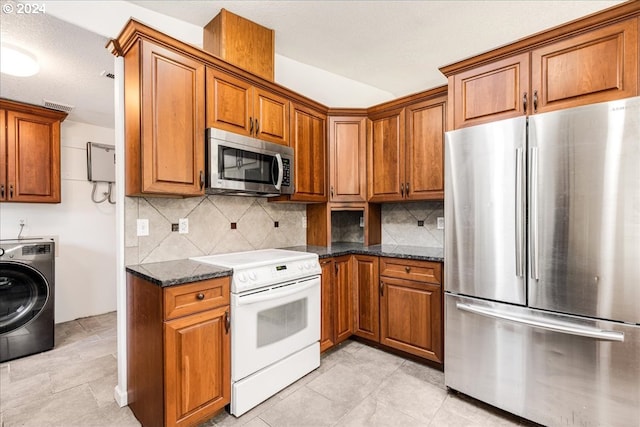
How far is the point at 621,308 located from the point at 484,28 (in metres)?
2.31

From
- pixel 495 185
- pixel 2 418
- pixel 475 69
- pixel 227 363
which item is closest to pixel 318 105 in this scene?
pixel 475 69

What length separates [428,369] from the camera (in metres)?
2.42

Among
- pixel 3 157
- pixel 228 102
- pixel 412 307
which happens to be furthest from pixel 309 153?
pixel 3 157

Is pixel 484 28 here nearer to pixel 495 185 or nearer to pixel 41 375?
pixel 495 185

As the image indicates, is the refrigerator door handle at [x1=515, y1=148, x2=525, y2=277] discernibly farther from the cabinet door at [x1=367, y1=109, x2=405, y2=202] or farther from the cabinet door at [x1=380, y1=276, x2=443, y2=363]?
the cabinet door at [x1=367, y1=109, x2=405, y2=202]

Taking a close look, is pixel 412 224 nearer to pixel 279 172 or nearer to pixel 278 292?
pixel 279 172

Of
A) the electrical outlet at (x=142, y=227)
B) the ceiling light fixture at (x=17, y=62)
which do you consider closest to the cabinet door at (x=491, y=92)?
the electrical outlet at (x=142, y=227)

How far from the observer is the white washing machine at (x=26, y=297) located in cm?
264

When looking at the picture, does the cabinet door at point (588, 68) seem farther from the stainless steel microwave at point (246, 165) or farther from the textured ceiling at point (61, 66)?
the textured ceiling at point (61, 66)

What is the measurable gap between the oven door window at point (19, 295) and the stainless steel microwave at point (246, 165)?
207cm

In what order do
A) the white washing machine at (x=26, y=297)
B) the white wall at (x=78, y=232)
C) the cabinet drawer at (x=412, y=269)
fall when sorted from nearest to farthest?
the cabinet drawer at (x=412, y=269) < the white washing machine at (x=26, y=297) < the white wall at (x=78, y=232)

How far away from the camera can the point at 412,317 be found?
2451 millimetres

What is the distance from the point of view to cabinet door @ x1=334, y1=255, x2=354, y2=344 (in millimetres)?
2670

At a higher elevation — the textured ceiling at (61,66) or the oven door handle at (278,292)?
the textured ceiling at (61,66)
